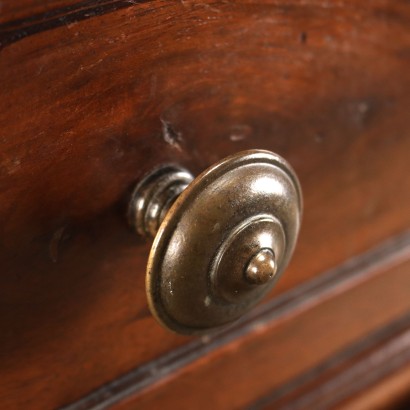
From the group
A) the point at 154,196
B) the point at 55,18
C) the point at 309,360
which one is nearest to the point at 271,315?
the point at 309,360

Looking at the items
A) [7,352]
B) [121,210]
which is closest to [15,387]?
[7,352]

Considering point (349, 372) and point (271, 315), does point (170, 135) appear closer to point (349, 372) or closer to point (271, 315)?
point (271, 315)

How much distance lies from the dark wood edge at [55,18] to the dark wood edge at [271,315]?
29cm

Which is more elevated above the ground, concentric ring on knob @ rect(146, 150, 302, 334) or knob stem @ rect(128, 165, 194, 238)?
knob stem @ rect(128, 165, 194, 238)

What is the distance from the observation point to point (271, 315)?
607mm

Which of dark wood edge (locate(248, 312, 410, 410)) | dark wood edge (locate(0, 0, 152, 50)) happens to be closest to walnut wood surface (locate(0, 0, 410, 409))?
dark wood edge (locate(0, 0, 152, 50))

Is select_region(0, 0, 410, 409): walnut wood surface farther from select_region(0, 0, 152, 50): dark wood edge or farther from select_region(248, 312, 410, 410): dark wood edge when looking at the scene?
select_region(248, 312, 410, 410): dark wood edge

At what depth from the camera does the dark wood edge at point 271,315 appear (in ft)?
1.64

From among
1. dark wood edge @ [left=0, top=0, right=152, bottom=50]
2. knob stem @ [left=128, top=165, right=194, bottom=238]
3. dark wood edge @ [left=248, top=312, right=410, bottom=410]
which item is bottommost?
dark wood edge @ [left=248, top=312, right=410, bottom=410]

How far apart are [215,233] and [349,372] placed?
16.8 inches

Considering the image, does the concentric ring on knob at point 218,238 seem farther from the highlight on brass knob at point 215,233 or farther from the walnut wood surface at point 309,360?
the walnut wood surface at point 309,360

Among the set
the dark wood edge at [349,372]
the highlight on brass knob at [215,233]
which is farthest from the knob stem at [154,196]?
the dark wood edge at [349,372]

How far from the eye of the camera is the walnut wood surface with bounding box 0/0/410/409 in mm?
353

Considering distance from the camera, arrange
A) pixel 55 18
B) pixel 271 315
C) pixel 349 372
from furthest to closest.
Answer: pixel 349 372
pixel 271 315
pixel 55 18
